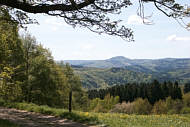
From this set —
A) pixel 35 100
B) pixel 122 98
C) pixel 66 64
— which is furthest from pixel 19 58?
pixel 122 98

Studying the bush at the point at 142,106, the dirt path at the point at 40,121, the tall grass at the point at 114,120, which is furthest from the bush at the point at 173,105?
the dirt path at the point at 40,121

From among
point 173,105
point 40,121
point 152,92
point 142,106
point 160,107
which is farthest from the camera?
point 152,92

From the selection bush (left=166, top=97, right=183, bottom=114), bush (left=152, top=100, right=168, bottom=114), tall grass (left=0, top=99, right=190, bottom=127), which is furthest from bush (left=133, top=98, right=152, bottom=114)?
tall grass (left=0, top=99, right=190, bottom=127)

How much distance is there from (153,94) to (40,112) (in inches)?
4019

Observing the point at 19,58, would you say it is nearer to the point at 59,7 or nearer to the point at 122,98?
the point at 59,7

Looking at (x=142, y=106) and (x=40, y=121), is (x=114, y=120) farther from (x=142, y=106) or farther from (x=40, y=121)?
(x=142, y=106)

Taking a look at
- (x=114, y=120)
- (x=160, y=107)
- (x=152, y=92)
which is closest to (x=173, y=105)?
(x=160, y=107)

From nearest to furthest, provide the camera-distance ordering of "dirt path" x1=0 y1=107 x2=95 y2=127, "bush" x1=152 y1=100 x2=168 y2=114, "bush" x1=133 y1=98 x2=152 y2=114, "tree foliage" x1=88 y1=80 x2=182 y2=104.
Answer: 1. "dirt path" x1=0 y1=107 x2=95 y2=127
2. "bush" x1=152 y1=100 x2=168 y2=114
3. "bush" x1=133 y1=98 x2=152 y2=114
4. "tree foliage" x1=88 y1=80 x2=182 y2=104

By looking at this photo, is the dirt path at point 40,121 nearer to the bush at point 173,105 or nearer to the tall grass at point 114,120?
the tall grass at point 114,120

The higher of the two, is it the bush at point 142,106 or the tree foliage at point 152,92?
the tree foliage at point 152,92

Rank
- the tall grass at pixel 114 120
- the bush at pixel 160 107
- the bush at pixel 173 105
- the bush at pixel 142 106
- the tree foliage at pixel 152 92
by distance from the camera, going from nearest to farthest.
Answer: the tall grass at pixel 114 120, the bush at pixel 160 107, the bush at pixel 142 106, the bush at pixel 173 105, the tree foliage at pixel 152 92

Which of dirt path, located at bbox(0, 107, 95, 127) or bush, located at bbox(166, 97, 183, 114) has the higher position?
dirt path, located at bbox(0, 107, 95, 127)

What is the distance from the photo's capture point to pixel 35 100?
34.6 meters

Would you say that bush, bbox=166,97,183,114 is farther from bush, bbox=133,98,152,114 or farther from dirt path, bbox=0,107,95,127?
dirt path, bbox=0,107,95,127
